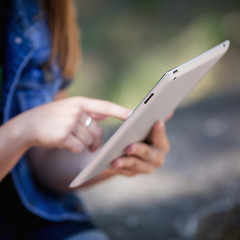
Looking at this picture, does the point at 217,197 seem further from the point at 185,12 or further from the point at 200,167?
the point at 185,12

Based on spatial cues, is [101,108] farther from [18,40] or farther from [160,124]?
[18,40]

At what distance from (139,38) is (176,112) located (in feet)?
3.72

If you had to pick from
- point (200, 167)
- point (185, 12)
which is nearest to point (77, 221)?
point (200, 167)

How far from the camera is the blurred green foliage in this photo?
3.36 m

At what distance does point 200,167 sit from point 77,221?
1.02 metres

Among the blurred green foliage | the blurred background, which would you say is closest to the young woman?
the blurred background

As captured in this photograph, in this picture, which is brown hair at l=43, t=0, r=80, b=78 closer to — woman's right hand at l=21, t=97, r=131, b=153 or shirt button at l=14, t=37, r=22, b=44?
shirt button at l=14, t=37, r=22, b=44

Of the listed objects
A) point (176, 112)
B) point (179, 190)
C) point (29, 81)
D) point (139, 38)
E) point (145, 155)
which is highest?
point (29, 81)

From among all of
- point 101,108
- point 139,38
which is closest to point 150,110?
point 101,108

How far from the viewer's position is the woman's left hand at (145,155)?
32.4 inches

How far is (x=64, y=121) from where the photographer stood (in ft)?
2.47

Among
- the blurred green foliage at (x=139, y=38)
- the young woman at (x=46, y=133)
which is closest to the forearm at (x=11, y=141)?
the young woman at (x=46, y=133)

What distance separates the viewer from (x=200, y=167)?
192cm

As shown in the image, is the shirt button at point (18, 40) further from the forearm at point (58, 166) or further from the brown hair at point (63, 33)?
the forearm at point (58, 166)
